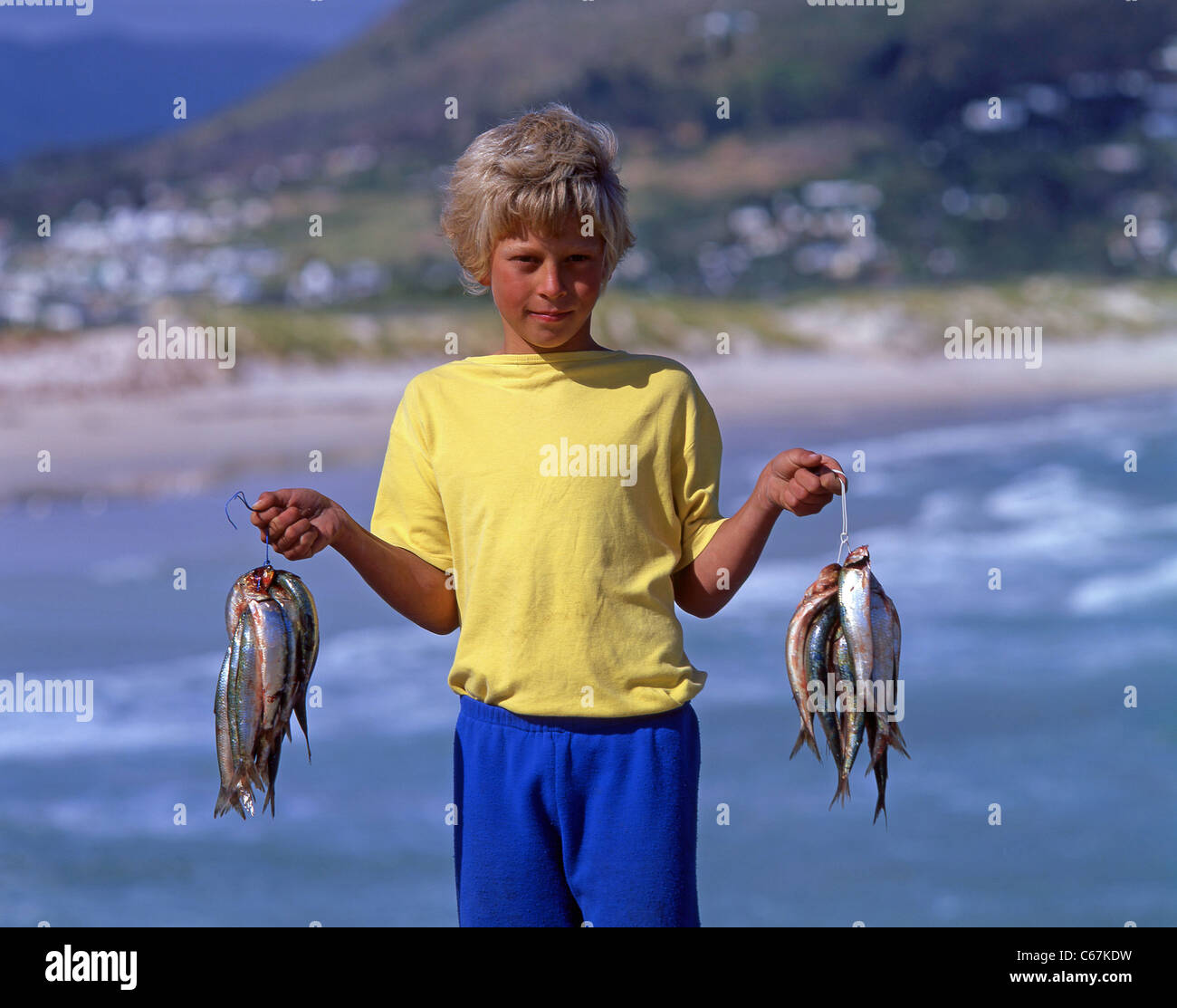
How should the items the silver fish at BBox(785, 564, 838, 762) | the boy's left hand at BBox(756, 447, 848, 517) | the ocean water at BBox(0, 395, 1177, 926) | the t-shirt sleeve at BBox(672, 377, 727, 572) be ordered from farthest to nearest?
the ocean water at BBox(0, 395, 1177, 926)
the silver fish at BBox(785, 564, 838, 762)
the t-shirt sleeve at BBox(672, 377, 727, 572)
the boy's left hand at BBox(756, 447, 848, 517)

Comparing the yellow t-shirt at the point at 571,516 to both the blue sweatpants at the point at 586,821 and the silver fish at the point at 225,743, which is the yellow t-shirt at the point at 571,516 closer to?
the blue sweatpants at the point at 586,821

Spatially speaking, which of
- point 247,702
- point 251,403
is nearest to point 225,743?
point 247,702

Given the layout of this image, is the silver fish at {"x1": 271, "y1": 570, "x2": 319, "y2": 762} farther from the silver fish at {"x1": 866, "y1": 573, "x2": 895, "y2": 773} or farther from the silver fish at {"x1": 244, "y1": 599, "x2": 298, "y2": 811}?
the silver fish at {"x1": 866, "y1": 573, "x2": 895, "y2": 773}

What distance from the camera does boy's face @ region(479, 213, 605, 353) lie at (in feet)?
6.50

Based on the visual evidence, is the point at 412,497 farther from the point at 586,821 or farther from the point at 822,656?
the point at 822,656

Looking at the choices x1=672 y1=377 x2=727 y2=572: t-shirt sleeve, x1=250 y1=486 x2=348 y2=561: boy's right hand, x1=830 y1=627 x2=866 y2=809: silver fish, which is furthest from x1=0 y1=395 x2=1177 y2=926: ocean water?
x1=250 y1=486 x2=348 y2=561: boy's right hand

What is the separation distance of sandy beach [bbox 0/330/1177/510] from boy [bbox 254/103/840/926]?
12.5 meters

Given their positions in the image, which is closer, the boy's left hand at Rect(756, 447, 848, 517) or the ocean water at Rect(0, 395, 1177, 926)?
the boy's left hand at Rect(756, 447, 848, 517)

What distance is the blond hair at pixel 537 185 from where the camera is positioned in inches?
77.2

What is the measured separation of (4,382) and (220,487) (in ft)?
11.5

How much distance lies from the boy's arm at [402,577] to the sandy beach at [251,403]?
488 inches

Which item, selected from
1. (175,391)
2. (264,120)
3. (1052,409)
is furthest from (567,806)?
(264,120)

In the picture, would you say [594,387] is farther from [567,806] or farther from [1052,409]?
[1052,409]

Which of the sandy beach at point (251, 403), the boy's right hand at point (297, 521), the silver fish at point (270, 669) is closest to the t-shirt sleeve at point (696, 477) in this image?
the boy's right hand at point (297, 521)
